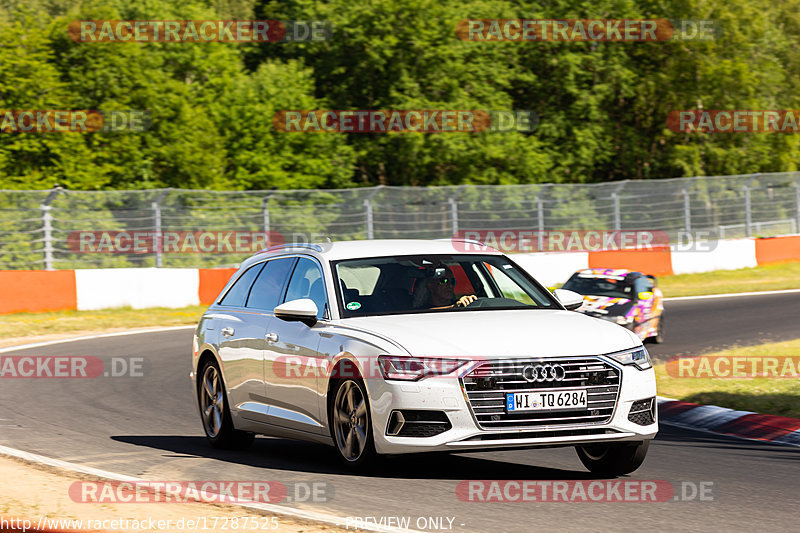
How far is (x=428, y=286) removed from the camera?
8.76 m

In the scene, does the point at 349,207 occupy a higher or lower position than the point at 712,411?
higher

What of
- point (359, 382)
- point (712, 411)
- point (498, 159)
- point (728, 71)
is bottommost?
point (712, 411)

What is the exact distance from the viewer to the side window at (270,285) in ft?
31.2

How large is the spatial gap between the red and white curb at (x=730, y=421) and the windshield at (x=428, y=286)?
271 cm

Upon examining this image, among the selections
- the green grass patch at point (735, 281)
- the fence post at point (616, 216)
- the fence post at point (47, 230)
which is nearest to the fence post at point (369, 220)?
the fence post at point (616, 216)

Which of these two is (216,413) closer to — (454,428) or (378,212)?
(454,428)

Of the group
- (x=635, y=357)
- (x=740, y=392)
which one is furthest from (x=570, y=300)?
(x=740, y=392)

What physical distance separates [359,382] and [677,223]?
2726 centimetres

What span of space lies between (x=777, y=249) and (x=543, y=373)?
2847 centimetres

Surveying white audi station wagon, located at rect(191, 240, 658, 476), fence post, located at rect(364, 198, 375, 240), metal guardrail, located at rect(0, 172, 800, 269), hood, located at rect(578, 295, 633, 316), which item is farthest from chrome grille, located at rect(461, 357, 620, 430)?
fence post, located at rect(364, 198, 375, 240)

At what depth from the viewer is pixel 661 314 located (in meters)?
19.3

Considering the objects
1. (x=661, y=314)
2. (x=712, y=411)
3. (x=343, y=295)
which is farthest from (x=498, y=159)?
(x=343, y=295)

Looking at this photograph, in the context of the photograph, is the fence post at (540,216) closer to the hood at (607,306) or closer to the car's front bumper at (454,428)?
the hood at (607,306)

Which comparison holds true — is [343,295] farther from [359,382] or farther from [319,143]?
[319,143]
